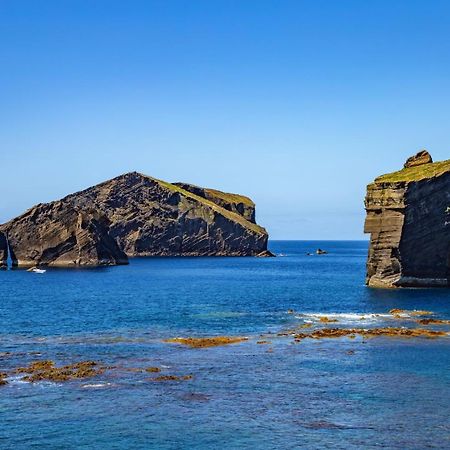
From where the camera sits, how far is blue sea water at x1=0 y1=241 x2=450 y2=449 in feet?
112

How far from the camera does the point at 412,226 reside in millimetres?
115188

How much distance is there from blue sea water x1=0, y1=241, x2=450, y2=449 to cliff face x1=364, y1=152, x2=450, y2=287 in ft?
64.7

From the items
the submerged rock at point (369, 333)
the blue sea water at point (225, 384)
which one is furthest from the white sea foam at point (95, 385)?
the submerged rock at point (369, 333)

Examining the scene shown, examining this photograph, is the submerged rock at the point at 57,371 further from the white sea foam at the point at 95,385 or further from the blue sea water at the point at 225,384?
the white sea foam at the point at 95,385

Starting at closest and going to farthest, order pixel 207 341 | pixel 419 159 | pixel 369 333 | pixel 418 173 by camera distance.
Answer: pixel 207 341
pixel 369 333
pixel 418 173
pixel 419 159

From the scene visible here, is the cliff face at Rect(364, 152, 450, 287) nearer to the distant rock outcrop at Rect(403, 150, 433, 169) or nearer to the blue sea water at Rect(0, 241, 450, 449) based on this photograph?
the distant rock outcrop at Rect(403, 150, 433, 169)

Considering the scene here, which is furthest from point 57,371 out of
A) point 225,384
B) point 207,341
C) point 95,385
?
point 207,341

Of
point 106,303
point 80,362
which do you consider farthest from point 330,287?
point 80,362

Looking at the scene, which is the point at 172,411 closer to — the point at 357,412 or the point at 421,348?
the point at 357,412

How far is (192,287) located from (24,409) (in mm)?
99256

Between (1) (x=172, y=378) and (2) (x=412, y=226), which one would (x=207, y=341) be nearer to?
(1) (x=172, y=378)

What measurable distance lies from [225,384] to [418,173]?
84989mm

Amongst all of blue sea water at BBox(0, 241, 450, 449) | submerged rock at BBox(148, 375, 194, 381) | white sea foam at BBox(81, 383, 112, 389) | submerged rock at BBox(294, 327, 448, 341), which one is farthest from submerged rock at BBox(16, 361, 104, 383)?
submerged rock at BBox(294, 327, 448, 341)

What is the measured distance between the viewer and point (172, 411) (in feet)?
126
